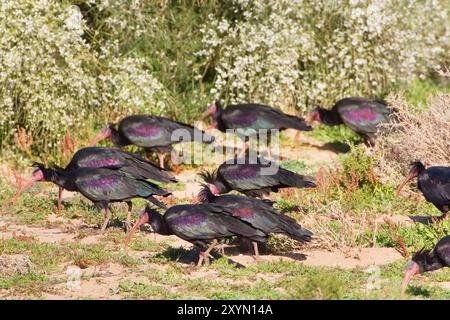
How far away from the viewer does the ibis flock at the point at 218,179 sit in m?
10.6

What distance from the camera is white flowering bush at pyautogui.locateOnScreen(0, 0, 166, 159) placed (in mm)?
15406

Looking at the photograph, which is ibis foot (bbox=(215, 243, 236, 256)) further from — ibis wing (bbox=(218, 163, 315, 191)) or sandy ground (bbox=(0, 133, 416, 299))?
ibis wing (bbox=(218, 163, 315, 191))

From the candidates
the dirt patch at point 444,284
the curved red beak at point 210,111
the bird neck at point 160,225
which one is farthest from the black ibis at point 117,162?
the dirt patch at point 444,284

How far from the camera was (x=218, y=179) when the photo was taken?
12641mm

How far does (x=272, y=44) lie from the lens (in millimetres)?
17156

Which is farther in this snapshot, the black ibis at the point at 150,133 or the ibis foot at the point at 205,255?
the black ibis at the point at 150,133

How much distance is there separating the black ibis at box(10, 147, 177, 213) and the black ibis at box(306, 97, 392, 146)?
4437mm

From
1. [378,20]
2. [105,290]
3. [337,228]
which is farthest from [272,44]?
[105,290]

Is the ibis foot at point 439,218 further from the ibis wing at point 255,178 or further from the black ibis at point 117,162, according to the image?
the black ibis at point 117,162

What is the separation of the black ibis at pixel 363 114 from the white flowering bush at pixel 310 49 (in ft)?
3.43

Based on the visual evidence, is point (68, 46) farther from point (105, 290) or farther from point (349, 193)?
point (105, 290)

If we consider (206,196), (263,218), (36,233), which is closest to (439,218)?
(263,218)

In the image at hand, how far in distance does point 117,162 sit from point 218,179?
141 centimetres

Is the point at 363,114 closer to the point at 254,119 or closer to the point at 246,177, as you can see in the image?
the point at 254,119
